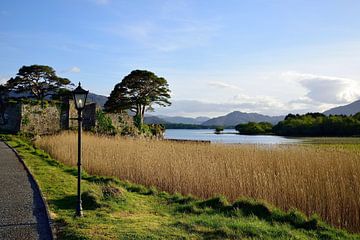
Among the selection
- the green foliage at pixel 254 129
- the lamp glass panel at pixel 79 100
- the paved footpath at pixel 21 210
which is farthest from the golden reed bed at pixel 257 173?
the green foliage at pixel 254 129

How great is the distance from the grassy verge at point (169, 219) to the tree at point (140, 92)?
3374 cm

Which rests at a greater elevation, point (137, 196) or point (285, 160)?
point (285, 160)

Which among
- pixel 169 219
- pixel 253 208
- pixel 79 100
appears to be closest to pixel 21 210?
pixel 79 100

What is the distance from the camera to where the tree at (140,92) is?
4184cm

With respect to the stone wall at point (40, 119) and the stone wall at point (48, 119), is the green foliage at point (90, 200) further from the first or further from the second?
the stone wall at point (40, 119)

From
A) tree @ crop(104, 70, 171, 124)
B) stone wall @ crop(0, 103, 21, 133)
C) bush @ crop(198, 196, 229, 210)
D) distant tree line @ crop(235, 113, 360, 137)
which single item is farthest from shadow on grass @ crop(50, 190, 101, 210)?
tree @ crop(104, 70, 171, 124)

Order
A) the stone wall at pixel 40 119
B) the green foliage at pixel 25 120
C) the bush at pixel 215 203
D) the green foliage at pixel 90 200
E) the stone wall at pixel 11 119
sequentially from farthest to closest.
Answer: the stone wall at pixel 11 119 < the stone wall at pixel 40 119 < the green foliage at pixel 25 120 < the bush at pixel 215 203 < the green foliage at pixel 90 200

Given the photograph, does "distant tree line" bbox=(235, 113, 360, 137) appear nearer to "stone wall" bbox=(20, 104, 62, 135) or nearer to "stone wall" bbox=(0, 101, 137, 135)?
"stone wall" bbox=(0, 101, 137, 135)

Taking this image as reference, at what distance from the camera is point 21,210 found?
20.9 feet

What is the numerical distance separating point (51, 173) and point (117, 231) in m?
6.07

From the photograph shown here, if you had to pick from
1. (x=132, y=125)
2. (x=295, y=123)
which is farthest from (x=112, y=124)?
(x=295, y=123)

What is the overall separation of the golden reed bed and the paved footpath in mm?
2747

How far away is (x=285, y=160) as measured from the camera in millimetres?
9141

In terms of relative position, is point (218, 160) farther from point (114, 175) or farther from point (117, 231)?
point (117, 231)
